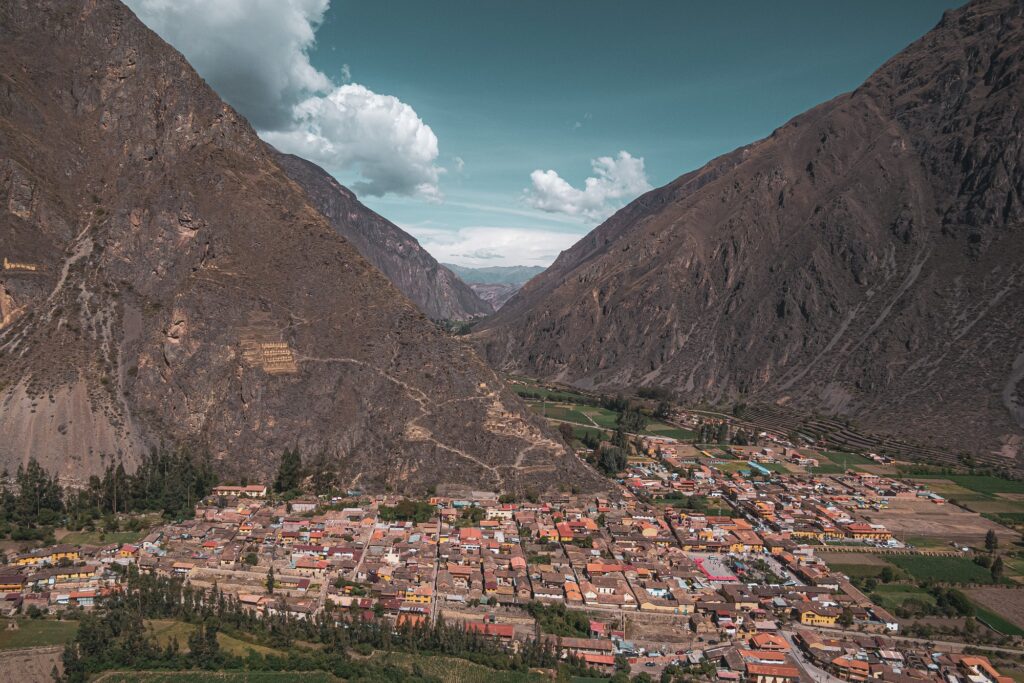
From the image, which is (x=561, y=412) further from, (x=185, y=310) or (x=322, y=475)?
(x=185, y=310)

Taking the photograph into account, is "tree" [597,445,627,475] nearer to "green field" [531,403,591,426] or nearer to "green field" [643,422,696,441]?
"green field" [643,422,696,441]

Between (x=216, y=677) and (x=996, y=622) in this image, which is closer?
(x=216, y=677)

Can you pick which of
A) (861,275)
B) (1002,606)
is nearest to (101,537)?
(1002,606)

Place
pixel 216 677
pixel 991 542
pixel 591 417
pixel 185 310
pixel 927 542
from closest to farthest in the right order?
pixel 216 677 → pixel 991 542 → pixel 927 542 → pixel 185 310 → pixel 591 417

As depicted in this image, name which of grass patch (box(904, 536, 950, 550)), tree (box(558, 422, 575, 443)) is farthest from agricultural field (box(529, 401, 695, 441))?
grass patch (box(904, 536, 950, 550))

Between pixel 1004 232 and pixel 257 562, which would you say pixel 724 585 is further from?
pixel 1004 232

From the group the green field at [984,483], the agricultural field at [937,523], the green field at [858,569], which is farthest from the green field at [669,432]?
the green field at [858,569]

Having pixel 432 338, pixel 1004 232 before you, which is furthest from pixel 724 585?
pixel 1004 232
